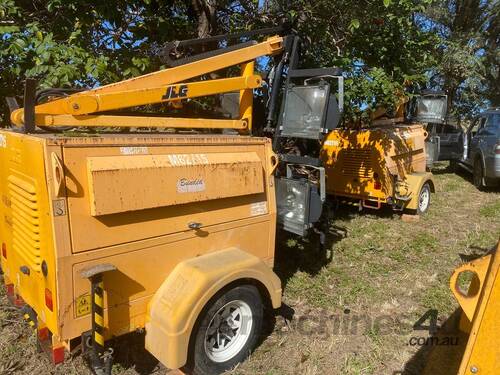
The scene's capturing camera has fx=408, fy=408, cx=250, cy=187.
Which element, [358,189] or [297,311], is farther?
[358,189]

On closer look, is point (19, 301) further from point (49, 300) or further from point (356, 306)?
point (356, 306)

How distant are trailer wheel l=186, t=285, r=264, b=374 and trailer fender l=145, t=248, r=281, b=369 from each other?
146 millimetres

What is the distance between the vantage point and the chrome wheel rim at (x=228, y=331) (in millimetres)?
3273

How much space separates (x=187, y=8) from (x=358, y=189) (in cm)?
428

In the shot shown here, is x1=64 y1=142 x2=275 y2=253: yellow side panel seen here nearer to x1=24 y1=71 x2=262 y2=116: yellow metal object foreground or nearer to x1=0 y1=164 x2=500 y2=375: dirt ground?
x1=24 y1=71 x2=262 y2=116: yellow metal object foreground

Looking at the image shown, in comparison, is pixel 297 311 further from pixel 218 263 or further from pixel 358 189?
pixel 358 189

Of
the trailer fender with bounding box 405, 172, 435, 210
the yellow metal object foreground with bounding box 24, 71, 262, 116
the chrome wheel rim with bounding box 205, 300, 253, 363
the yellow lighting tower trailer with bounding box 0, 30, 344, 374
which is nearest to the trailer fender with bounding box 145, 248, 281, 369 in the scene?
the yellow lighting tower trailer with bounding box 0, 30, 344, 374

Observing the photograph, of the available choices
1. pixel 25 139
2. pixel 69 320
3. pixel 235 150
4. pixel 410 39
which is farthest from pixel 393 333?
pixel 410 39

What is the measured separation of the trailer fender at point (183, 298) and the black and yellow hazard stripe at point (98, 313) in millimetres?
378

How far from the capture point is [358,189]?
757 centimetres

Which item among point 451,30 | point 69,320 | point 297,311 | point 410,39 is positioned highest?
point 451,30

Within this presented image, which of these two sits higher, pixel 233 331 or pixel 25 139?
pixel 25 139

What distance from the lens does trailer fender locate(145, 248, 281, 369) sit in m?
2.85

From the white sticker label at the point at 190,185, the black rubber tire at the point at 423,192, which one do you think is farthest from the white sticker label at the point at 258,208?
the black rubber tire at the point at 423,192
